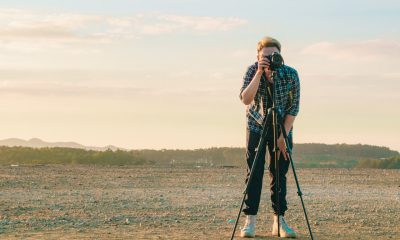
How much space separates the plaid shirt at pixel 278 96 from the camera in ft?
22.6

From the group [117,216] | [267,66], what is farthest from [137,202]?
[267,66]

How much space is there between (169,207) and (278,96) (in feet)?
11.9

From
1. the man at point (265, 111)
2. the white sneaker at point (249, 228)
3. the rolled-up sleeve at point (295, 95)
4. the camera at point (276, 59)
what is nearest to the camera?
the camera at point (276, 59)

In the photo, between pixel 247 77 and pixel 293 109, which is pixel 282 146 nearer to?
pixel 293 109

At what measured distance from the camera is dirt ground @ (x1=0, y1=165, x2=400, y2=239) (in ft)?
25.5

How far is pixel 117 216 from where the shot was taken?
8.98 m

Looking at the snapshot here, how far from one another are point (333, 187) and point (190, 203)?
4.58 m

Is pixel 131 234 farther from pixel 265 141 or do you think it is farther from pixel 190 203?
pixel 190 203

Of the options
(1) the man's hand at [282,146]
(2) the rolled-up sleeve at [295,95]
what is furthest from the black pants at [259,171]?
(2) the rolled-up sleeve at [295,95]

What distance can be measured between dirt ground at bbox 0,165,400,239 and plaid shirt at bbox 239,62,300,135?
4.18 ft

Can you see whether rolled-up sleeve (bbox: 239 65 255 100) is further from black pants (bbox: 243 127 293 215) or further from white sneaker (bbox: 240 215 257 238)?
white sneaker (bbox: 240 215 257 238)

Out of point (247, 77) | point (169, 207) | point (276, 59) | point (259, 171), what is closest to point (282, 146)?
point (259, 171)

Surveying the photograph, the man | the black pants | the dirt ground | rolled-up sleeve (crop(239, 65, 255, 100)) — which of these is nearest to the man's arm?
the man

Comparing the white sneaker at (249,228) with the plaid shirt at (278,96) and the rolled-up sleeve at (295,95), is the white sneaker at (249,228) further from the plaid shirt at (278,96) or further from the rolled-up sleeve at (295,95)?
the rolled-up sleeve at (295,95)
